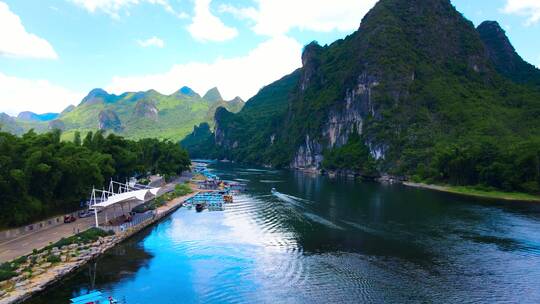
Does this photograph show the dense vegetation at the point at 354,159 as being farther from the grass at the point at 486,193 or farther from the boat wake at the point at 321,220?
the boat wake at the point at 321,220

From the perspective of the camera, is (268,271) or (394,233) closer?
(268,271)

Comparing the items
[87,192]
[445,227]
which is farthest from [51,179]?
[445,227]

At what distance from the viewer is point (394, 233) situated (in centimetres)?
6456

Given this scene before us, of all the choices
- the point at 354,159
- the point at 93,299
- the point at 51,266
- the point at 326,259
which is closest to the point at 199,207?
the point at 326,259

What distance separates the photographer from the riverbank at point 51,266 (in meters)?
36.7

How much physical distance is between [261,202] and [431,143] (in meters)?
87.1

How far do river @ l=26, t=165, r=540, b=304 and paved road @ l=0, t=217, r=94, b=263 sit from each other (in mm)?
6773

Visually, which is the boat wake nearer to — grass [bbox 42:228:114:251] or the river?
the river

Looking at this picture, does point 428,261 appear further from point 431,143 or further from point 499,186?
point 431,143

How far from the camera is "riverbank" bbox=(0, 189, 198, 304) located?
36.7m

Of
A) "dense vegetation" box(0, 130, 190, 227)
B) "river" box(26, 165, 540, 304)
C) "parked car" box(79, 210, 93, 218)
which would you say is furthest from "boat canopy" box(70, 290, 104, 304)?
"parked car" box(79, 210, 93, 218)

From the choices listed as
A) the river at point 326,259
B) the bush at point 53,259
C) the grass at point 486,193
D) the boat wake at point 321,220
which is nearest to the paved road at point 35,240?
the bush at point 53,259

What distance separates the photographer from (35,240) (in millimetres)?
50094

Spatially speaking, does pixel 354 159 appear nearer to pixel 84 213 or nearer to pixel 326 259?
pixel 84 213
